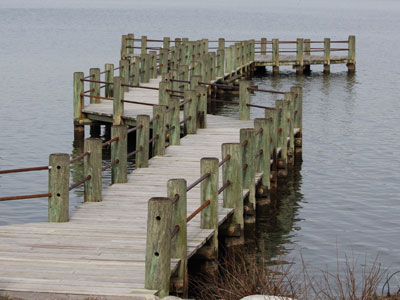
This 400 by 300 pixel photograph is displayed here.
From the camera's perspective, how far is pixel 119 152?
14.5 metres

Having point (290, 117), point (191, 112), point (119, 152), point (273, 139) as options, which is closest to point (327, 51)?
point (290, 117)

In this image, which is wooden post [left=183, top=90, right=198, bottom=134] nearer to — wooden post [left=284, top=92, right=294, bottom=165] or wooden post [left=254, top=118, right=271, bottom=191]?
wooden post [left=284, top=92, right=294, bottom=165]

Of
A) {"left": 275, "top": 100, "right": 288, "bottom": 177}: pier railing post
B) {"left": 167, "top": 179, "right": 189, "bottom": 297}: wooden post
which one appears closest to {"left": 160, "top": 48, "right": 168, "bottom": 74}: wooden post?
{"left": 275, "top": 100, "right": 288, "bottom": 177}: pier railing post

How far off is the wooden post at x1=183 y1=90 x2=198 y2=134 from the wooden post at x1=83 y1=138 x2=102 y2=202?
672 cm

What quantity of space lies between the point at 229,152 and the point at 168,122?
6.20 m

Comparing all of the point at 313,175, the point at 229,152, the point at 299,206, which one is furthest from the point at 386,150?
the point at 229,152

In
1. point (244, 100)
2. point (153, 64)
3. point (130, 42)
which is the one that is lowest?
point (244, 100)

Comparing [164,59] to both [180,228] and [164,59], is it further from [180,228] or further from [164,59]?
[180,228]

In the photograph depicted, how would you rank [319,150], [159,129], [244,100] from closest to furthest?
[159,129], [244,100], [319,150]

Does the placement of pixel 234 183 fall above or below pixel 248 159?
below

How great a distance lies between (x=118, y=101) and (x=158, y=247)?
13246 mm

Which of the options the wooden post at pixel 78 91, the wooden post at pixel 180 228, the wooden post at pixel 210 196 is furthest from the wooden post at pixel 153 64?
the wooden post at pixel 180 228

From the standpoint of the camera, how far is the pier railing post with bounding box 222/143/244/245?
1323 centimetres

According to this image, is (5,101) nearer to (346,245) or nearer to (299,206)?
(299,206)
